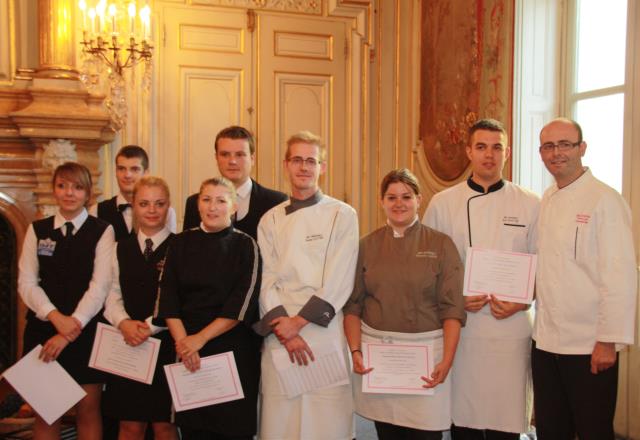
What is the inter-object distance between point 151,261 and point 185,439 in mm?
696

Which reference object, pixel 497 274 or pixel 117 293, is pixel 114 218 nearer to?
pixel 117 293

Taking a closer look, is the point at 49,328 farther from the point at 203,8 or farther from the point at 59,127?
the point at 203,8

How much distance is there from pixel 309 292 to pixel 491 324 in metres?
0.70

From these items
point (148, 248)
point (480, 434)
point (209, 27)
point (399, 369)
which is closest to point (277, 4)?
point (209, 27)

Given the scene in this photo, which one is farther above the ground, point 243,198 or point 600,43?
point 600,43

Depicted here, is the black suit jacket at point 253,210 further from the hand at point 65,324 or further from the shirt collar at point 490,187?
the shirt collar at point 490,187

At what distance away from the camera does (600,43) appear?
352 cm

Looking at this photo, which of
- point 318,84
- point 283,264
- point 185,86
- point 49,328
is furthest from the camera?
point 318,84

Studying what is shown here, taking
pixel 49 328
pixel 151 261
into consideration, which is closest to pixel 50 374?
pixel 49 328

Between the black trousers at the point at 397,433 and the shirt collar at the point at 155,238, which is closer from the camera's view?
the black trousers at the point at 397,433

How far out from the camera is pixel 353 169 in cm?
549

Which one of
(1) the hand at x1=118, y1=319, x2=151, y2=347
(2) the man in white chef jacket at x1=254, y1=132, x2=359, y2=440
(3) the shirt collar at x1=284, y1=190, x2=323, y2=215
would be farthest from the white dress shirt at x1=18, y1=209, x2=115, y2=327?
(3) the shirt collar at x1=284, y1=190, x2=323, y2=215

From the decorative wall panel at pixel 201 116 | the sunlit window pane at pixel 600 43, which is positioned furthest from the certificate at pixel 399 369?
the decorative wall panel at pixel 201 116

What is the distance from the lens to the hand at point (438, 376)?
94.7 inches
